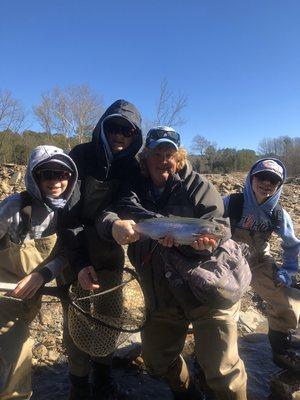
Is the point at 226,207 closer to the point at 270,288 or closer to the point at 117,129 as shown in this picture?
the point at 270,288

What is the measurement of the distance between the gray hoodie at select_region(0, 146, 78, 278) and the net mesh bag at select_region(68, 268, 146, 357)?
47 cm

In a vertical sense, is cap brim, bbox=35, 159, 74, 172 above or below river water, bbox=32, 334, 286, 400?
above

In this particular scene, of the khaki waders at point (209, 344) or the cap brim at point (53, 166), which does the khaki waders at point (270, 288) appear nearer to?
the khaki waders at point (209, 344)

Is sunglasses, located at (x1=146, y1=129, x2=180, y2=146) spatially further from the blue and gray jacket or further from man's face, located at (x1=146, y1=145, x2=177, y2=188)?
the blue and gray jacket

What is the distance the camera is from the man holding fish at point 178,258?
304cm

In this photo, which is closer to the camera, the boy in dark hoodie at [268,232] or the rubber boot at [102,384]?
the rubber boot at [102,384]

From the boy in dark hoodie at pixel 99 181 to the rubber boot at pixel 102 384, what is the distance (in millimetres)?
293

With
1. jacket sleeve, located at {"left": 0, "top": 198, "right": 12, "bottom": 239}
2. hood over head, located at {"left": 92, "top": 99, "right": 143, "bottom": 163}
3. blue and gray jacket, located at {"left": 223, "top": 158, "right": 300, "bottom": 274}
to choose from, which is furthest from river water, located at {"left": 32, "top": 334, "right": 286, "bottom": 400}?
hood over head, located at {"left": 92, "top": 99, "right": 143, "bottom": 163}

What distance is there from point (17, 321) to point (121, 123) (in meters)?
2.03

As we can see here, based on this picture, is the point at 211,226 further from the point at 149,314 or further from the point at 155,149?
the point at 149,314

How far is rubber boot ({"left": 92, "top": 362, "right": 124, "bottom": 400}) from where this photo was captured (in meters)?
4.10

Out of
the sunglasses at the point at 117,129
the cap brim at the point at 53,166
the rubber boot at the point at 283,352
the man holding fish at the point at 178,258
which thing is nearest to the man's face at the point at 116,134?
the sunglasses at the point at 117,129

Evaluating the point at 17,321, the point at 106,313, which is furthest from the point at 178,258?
the point at 17,321

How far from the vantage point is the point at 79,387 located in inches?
152
